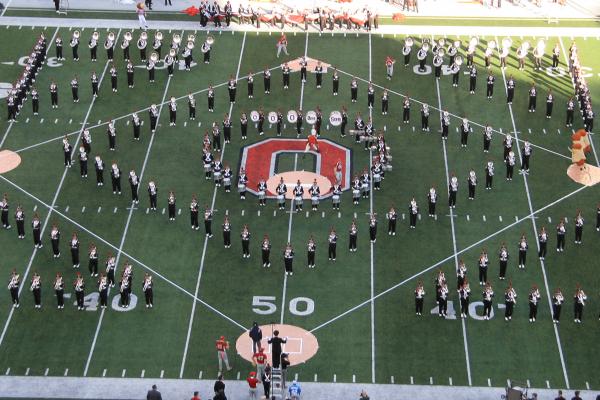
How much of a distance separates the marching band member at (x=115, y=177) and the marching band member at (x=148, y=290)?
6.90 metres

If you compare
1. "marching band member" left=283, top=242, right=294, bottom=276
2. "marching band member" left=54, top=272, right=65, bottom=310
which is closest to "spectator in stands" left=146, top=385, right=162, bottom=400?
"marching band member" left=54, top=272, right=65, bottom=310

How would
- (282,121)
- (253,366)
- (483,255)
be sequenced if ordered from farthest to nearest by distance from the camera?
1. (282,121)
2. (483,255)
3. (253,366)

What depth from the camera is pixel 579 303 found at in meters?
47.3

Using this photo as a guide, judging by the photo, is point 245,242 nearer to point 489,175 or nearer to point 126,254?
point 126,254

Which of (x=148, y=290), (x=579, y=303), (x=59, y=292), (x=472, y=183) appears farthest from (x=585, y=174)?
(x=59, y=292)

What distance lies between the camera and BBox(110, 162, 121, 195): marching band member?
179ft

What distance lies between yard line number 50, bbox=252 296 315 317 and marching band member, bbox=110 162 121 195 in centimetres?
875

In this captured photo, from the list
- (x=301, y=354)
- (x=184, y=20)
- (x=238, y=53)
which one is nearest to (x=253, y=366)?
(x=301, y=354)

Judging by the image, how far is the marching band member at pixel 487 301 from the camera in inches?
1869

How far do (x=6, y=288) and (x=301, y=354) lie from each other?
1053 cm

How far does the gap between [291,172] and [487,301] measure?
12008 millimetres

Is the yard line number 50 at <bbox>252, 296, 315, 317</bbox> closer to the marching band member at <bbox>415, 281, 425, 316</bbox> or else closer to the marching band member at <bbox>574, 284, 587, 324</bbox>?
the marching band member at <bbox>415, 281, 425, 316</bbox>

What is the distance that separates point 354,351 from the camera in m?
46.4

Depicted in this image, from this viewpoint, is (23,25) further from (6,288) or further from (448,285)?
(448,285)
